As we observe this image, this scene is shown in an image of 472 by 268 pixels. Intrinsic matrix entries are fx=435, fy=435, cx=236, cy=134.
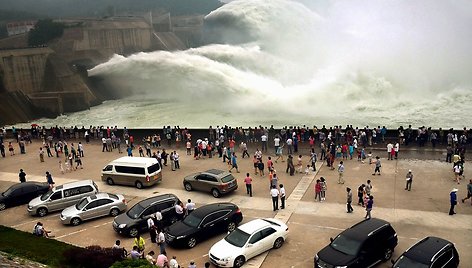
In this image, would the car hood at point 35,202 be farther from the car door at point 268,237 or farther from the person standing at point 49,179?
the car door at point 268,237

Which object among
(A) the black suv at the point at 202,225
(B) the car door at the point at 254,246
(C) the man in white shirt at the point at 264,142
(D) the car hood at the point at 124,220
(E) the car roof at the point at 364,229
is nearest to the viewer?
(E) the car roof at the point at 364,229

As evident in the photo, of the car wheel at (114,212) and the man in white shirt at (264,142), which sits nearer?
the car wheel at (114,212)

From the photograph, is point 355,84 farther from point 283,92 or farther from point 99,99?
point 99,99

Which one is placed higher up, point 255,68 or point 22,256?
point 255,68

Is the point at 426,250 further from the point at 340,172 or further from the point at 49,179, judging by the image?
the point at 49,179

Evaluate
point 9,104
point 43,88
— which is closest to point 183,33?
point 43,88

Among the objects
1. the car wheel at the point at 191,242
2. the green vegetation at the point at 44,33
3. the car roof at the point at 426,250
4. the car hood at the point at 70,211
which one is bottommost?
the car wheel at the point at 191,242

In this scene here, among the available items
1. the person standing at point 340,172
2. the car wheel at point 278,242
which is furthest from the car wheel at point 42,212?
the person standing at point 340,172
